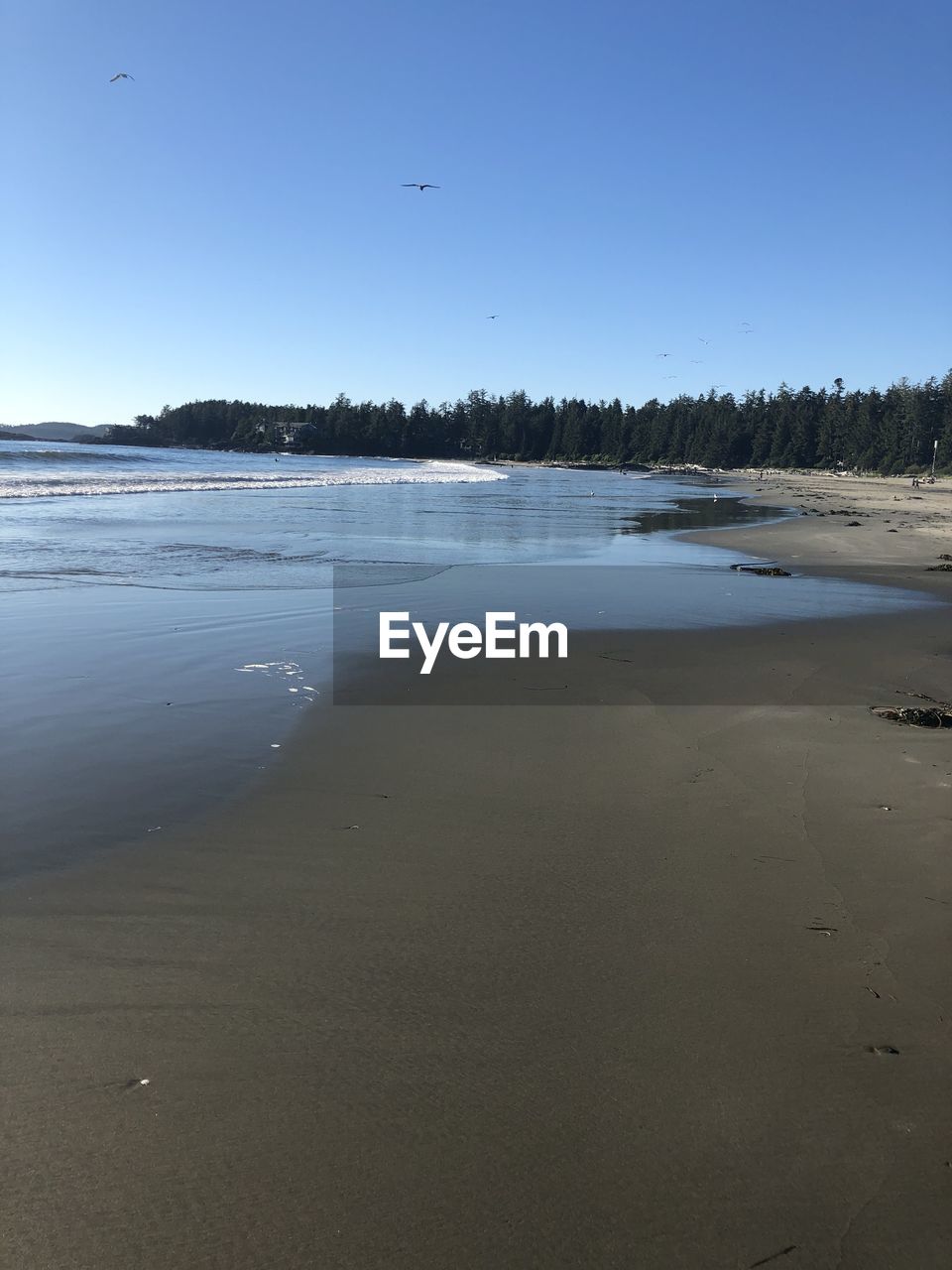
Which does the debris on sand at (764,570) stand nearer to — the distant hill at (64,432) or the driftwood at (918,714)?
the driftwood at (918,714)

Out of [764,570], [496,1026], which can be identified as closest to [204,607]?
[496,1026]

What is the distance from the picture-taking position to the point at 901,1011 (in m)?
2.87

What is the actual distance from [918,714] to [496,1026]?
465 cm

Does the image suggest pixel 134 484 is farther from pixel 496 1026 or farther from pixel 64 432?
pixel 64 432

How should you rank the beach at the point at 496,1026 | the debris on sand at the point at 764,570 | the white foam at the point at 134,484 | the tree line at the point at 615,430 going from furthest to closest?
the tree line at the point at 615,430
the white foam at the point at 134,484
the debris on sand at the point at 764,570
the beach at the point at 496,1026

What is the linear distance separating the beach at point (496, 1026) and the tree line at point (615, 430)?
92.7 meters

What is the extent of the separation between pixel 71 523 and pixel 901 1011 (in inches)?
762

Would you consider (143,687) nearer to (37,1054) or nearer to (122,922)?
(122,922)

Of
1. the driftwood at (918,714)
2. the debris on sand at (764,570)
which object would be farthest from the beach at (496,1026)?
the debris on sand at (764,570)

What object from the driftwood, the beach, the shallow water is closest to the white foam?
the shallow water

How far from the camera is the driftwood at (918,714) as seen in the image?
6.14 meters

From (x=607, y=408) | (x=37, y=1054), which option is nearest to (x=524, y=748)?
(x=37, y=1054)

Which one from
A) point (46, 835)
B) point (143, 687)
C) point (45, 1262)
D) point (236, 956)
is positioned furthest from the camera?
point (143, 687)

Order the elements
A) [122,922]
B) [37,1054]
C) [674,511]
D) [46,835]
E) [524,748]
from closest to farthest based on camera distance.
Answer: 1. [37,1054]
2. [122,922]
3. [46,835]
4. [524,748]
5. [674,511]
